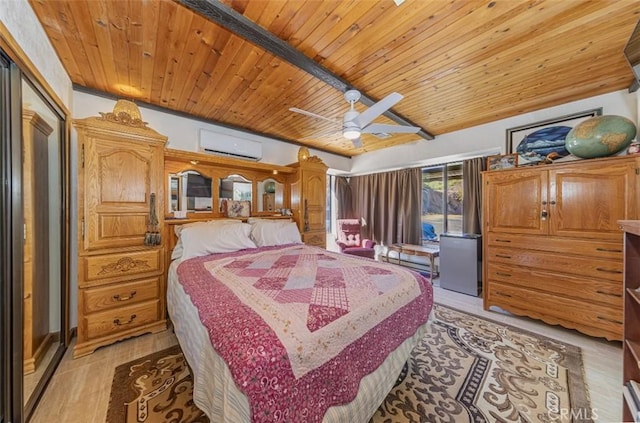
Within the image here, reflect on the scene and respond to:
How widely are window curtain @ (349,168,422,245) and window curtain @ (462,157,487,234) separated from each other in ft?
2.67

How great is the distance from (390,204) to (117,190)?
451cm

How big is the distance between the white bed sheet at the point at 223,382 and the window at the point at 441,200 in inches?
128

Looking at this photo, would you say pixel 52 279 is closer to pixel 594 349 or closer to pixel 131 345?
pixel 131 345

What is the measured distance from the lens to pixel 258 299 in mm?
1368

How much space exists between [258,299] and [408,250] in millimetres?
3631

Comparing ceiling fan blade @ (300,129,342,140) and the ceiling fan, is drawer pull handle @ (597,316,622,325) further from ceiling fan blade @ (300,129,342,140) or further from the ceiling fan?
ceiling fan blade @ (300,129,342,140)

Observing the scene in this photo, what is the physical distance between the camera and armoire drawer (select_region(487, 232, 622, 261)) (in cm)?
216

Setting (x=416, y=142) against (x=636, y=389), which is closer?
(x=636, y=389)

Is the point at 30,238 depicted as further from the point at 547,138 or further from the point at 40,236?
the point at 547,138

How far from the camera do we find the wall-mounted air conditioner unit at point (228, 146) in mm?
3232

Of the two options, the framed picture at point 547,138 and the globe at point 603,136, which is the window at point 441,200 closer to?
the framed picture at point 547,138

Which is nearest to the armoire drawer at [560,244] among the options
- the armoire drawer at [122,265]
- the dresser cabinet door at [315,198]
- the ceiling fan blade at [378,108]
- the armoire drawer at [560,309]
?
the armoire drawer at [560,309]

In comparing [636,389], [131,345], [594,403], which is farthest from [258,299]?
[594,403]

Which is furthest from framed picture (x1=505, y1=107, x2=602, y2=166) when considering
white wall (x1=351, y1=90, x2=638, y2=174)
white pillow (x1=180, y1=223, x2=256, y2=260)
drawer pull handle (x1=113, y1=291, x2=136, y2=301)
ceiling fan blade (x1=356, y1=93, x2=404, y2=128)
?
drawer pull handle (x1=113, y1=291, x2=136, y2=301)
